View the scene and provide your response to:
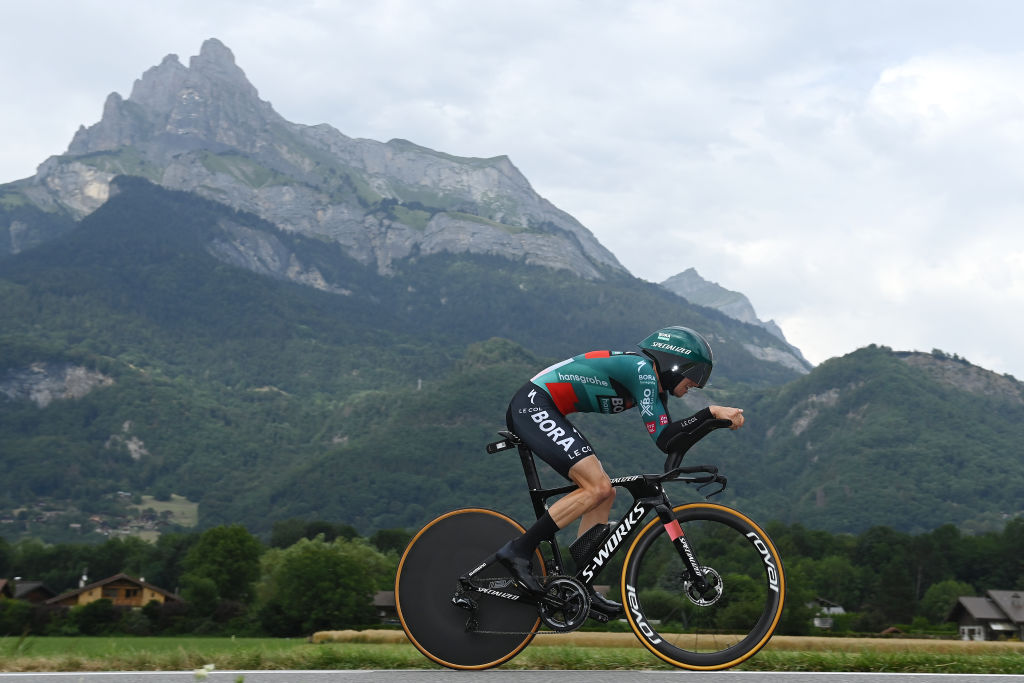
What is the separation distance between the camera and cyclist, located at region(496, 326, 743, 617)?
271 inches

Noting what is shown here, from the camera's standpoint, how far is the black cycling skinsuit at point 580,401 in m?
6.92

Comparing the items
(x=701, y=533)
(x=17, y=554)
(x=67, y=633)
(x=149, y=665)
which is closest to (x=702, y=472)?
(x=701, y=533)

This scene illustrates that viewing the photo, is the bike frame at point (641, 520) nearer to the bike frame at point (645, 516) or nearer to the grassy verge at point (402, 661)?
the bike frame at point (645, 516)

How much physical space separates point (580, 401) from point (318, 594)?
77.1 metres

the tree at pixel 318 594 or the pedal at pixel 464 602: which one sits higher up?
the pedal at pixel 464 602

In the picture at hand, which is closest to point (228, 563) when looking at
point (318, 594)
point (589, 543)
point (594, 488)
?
point (318, 594)

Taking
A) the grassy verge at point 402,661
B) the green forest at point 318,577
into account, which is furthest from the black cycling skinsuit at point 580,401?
the green forest at point 318,577

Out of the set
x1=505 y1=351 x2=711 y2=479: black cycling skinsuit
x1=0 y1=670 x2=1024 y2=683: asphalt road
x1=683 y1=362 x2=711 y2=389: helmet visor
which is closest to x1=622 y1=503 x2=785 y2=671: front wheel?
x1=0 y1=670 x2=1024 y2=683: asphalt road

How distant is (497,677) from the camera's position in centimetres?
653

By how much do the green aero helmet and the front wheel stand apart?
879mm

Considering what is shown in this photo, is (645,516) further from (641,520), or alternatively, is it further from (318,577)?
(318,577)

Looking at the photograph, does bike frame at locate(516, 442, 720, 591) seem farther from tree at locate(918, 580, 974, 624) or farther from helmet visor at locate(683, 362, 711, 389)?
tree at locate(918, 580, 974, 624)

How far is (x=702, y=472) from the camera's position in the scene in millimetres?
6848

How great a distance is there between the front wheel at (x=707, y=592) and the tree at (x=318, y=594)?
230 ft
